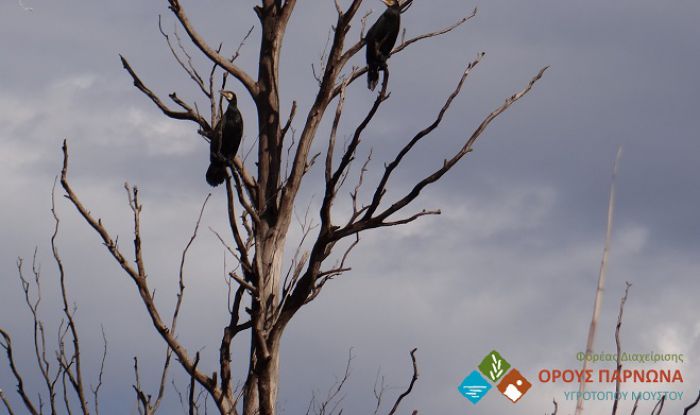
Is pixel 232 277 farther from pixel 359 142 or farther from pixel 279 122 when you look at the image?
pixel 279 122

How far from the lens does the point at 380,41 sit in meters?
5.85

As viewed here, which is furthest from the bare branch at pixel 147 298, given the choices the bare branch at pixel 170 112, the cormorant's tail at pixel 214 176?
the cormorant's tail at pixel 214 176

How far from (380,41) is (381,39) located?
1 centimetres

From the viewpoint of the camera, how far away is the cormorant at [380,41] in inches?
229

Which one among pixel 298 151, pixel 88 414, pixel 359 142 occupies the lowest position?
pixel 88 414

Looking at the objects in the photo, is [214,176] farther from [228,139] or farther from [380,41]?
[380,41]

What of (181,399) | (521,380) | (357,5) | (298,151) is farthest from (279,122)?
(521,380)

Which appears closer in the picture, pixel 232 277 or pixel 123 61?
pixel 232 277

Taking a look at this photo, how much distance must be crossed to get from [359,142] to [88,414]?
1705 mm

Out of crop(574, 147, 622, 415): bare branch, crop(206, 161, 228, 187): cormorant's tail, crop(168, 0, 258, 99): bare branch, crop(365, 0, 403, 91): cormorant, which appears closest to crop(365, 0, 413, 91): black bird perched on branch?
crop(365, 0, 403, 91): cormorant

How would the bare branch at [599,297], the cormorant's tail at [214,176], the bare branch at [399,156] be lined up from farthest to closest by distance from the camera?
1. the cormorant's tail at [214,176]
2. the bare branch at [399,156]
3. the bare branch at [599,297]

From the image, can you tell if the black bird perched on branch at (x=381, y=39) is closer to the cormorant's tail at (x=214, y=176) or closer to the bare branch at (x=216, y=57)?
the bare branch at (x=216, y=57)

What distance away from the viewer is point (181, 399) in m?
4.63

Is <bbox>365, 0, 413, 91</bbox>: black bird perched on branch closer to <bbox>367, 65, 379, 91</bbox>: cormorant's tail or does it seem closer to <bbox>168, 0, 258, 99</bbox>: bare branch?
<bbox>367, 65, 379, 91</bbox>: cormorant's tail
